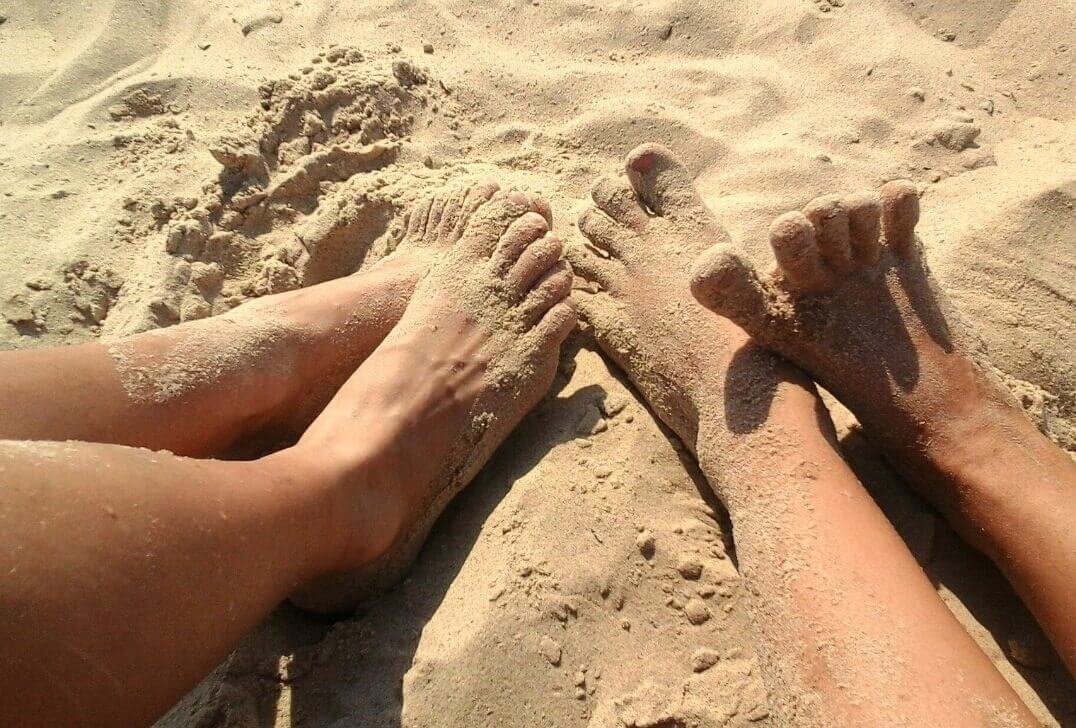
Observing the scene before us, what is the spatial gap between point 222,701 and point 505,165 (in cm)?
132

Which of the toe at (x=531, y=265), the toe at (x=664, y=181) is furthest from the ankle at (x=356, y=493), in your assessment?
the toe at (x=664, y=181)

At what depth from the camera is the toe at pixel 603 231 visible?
1571 millimetres

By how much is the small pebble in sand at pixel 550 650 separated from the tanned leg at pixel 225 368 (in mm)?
677

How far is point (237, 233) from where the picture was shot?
5.67 feet

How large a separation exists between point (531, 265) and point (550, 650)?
0.81 m

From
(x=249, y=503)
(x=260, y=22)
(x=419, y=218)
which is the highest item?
(x=260, y=22)

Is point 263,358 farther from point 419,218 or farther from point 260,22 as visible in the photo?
point 260,22

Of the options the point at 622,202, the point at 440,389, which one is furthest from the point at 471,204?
the point at 440,389

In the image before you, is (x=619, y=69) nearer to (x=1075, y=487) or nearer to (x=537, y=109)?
(x=537, y=109)

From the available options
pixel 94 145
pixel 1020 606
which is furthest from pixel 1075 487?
pixel 94 145

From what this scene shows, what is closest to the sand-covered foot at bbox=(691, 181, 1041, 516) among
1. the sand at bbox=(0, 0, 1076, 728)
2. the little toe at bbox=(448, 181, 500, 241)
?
the sand at bbox=(0, 0, 1076, 728)

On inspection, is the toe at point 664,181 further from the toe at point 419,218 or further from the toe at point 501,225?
the toe at point 419,218

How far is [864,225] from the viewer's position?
1225mm

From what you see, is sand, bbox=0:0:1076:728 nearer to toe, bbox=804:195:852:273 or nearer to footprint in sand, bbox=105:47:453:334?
footprint in sand, bbox=105:47:453:334
